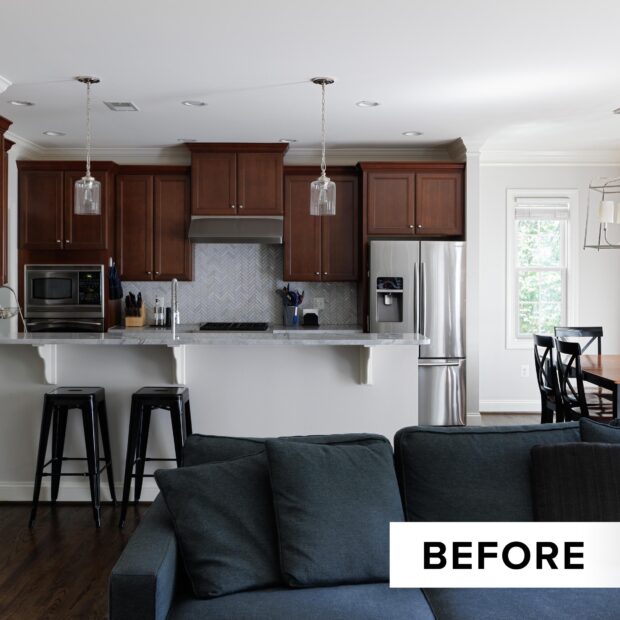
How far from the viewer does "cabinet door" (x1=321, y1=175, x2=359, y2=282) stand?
21.9 ft

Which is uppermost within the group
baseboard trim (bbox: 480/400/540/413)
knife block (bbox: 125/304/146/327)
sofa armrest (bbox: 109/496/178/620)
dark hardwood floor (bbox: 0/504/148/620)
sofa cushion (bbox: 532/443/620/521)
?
knife block (bbox: 125/304/146/327)

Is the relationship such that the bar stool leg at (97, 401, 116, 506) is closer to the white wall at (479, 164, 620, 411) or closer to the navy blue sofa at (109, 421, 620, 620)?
the navy blue sofa at (109, 421, 620, 620)

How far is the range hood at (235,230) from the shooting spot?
6.45 m

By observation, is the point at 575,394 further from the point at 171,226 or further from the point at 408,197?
the point at 171,226

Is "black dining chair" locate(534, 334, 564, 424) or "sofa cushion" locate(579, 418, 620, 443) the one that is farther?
"black dining chair" locate(534, 334, 564, 424)

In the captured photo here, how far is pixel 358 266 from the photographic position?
6676mm

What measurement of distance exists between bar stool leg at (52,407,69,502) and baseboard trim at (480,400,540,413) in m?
4.33

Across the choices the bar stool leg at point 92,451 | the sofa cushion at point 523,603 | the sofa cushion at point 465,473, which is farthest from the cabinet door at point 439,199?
the sofa cushion at point 523,603

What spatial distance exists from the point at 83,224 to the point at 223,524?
489cm

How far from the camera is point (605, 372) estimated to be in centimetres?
483

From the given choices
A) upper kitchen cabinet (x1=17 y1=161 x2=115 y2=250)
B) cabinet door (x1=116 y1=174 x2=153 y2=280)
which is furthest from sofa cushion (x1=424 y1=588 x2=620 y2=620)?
upper kitchen cabinet (x1=17 y1=161 x2=115 y2=250)

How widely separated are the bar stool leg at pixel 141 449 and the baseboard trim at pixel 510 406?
13.2 ft

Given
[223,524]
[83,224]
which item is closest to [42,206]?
[83,224]

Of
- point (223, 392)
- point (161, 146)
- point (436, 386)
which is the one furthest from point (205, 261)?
point (223, 392)
